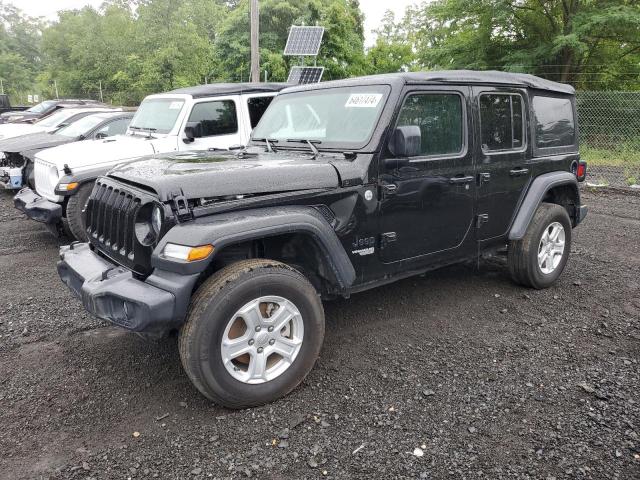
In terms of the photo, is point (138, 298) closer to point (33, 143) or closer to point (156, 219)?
point (156, 219)

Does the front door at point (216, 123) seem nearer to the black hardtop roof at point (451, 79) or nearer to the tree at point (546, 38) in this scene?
the black hardtop roof at point (451, 79)

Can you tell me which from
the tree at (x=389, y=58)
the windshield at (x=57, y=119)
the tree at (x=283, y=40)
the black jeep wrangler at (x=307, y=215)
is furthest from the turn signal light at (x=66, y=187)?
the tree at (x=389, y=58)

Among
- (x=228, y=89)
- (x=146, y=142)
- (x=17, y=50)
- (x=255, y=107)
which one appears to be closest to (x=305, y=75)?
(x=255, y=107)

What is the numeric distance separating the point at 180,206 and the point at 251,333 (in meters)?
0.81

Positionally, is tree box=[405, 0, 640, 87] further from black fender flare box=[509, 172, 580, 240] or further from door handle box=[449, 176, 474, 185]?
door handle box=[449, 176, 474, 185]

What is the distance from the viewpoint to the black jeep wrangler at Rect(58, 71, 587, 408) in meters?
2.70

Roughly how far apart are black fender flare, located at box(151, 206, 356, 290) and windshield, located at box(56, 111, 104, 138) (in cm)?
692

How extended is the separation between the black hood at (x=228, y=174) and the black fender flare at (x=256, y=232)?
0.15 meters

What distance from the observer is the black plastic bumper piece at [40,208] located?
18.8ft

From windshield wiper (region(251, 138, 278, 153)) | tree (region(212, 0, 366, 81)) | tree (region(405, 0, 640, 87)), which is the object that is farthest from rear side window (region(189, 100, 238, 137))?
tree (region(212, 0, 366, 81))

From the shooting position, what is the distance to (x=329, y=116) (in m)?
3.76

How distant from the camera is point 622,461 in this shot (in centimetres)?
248

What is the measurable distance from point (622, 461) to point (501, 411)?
2.04 feet

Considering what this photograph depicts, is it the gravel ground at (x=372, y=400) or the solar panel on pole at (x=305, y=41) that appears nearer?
the gravel ground at (x=372, y=400)
